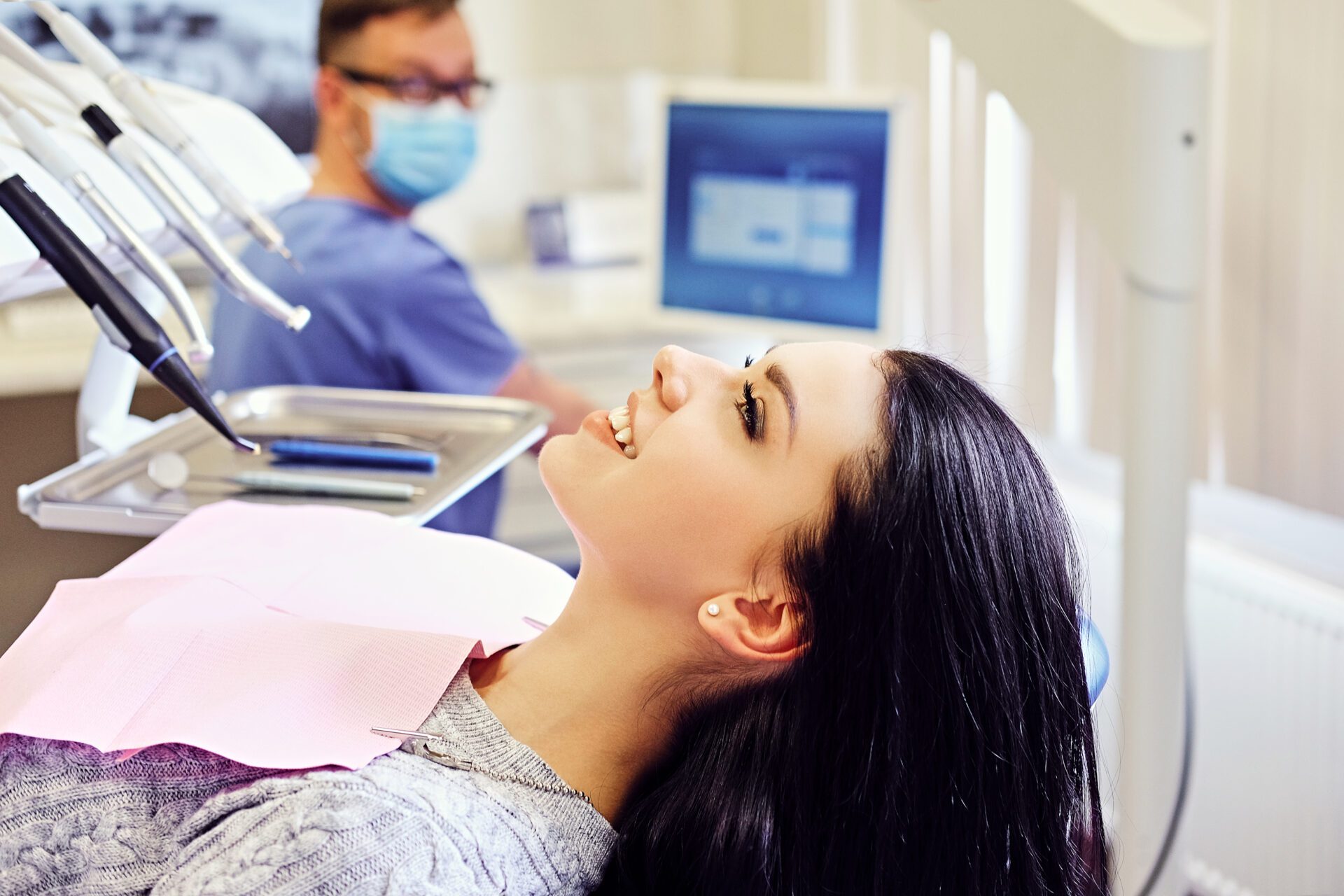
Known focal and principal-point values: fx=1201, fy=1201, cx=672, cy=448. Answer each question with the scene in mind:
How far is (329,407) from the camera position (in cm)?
126

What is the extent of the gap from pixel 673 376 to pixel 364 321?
1.19 m

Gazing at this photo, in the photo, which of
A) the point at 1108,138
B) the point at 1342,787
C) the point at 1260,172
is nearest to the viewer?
the point at 1108,138

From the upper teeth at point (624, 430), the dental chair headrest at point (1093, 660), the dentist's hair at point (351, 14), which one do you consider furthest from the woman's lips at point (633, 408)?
the dentist's hair at point (351, 14)

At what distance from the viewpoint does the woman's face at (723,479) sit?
32.9 inches

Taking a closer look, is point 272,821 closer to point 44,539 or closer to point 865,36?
point 44,539

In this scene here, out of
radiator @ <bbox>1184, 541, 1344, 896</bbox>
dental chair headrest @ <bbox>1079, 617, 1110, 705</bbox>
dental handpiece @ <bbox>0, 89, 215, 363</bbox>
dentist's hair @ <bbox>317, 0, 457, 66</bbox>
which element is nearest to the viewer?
dental handpiece @ <bbox>0, 89, 215, 363</bbox>

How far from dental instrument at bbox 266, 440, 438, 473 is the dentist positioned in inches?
19.4

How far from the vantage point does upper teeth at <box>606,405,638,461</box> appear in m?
0.91

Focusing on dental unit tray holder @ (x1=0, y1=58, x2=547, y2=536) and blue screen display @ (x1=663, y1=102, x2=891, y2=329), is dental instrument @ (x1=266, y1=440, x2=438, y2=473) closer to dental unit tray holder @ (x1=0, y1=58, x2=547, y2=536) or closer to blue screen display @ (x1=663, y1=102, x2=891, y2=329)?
dental unit tray holder @ (x1=0, y1=58, x2=547, y2=536)

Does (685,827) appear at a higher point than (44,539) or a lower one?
lower

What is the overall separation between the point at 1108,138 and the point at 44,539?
962mm

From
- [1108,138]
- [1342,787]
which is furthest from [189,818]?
[1342,787]

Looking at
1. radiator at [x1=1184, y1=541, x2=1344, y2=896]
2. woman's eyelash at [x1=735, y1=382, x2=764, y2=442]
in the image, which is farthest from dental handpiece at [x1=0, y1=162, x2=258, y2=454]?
radiator at [x1=1184, y1=541, x2=1344, y2=896]

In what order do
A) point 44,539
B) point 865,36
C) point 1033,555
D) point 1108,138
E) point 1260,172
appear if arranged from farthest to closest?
point 865,36 → point 1260,172 → point 1108,138 → point 44,539 → point 1033,555
